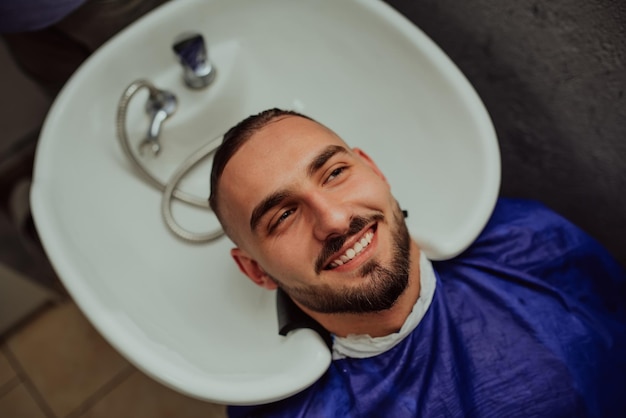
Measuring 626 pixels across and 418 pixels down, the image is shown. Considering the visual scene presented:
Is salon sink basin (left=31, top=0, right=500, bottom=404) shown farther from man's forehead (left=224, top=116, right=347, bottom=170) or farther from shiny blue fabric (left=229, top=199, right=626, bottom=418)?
man's forehead (left=224, top=116, right=347, bottom=170)

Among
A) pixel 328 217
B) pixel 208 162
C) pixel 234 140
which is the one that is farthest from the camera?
pixel 208 162

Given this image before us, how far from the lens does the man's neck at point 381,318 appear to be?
3.49 feet

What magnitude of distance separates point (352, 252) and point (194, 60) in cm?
56

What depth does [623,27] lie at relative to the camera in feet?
3.58

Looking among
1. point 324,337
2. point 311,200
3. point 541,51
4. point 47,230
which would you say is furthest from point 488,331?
point 47,230

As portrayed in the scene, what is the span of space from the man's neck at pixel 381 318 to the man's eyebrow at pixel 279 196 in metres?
0.21

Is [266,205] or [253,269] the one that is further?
[253,269]

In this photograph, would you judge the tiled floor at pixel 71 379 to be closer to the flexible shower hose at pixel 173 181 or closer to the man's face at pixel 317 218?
the flexible shower hose at pixel 173 181

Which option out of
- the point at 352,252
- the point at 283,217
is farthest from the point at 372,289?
the point at 283,217

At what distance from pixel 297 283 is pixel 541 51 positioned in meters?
0.68

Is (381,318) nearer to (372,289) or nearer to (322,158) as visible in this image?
(372,289)

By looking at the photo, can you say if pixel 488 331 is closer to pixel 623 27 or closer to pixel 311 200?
pixel 311 200

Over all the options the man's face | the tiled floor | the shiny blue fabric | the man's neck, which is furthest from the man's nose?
the tiled floor

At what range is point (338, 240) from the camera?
3.26 feet
